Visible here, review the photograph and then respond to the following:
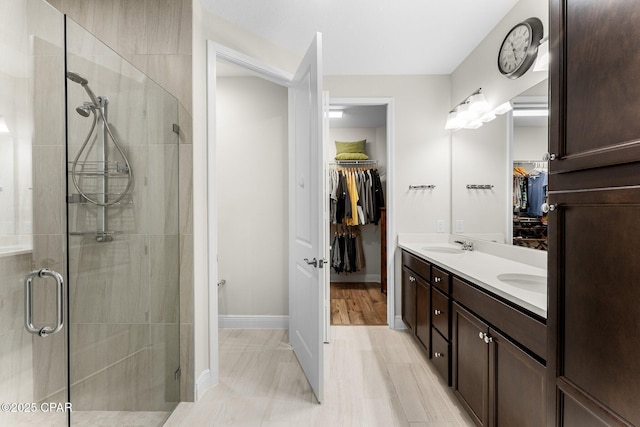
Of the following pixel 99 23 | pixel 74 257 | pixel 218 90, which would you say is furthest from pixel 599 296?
pixel 218 90

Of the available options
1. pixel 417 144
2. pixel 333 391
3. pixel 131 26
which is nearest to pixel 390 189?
pixel 417 144

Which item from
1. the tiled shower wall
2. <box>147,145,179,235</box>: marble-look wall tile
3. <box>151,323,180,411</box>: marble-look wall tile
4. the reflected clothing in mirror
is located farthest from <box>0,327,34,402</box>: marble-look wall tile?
the reflected clothing in mirror

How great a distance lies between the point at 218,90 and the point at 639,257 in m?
3.29

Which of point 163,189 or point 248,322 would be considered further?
point 248,322

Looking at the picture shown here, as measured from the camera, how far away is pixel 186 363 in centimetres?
199

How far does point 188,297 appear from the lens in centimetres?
199

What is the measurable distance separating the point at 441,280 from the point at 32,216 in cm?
222

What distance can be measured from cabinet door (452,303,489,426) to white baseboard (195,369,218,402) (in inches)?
62.5

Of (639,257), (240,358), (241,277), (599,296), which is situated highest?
(639,257)

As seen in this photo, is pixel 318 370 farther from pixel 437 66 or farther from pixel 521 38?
pixel 437 66

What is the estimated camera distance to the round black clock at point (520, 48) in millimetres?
1974

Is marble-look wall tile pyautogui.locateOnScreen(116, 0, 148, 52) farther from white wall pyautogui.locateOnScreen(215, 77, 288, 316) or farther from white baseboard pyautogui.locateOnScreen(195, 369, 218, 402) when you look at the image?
white baseboard pyautogui.locateOnScreen(195, 369, 218, 402)

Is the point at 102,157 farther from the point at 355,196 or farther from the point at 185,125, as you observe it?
the point at 355,196

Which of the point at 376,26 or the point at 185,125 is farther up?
the point at 376,26
